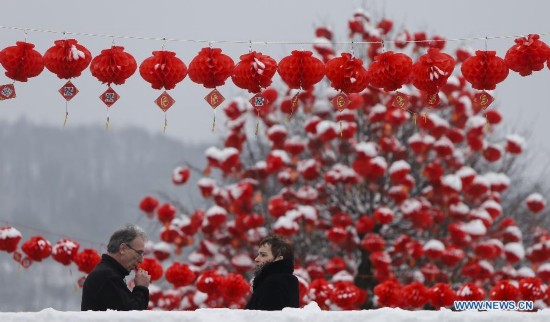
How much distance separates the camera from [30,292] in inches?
1838

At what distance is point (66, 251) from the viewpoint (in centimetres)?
1324

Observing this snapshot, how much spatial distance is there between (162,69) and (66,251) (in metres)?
4.80

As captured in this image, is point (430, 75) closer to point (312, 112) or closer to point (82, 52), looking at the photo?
point (82, 52)

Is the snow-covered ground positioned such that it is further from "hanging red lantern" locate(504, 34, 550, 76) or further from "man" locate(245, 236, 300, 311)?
"hanging red lantern" locate(504, 34, 550, 76)

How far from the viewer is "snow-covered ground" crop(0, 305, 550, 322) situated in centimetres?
472

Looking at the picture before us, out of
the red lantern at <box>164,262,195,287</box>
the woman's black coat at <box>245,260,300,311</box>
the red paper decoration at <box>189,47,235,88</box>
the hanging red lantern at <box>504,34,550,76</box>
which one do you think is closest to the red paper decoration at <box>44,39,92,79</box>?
the red paper decoration at <box>189,47,235,88</box>

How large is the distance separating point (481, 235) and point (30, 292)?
3464 cm

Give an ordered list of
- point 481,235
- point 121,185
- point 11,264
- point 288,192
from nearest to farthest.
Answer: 1. point 481,235
2. point 288,192
3. point 11,264
4. point 121,185

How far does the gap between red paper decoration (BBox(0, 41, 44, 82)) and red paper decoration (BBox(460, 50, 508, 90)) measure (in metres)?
3.98

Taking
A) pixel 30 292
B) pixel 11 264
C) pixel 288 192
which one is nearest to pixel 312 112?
pixel 288 192

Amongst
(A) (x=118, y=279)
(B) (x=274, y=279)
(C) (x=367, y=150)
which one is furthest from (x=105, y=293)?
(C) (x=367, y=150)

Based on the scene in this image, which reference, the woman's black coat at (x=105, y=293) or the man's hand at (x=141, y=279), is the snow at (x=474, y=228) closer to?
the man's hand at (x=141, y=279)

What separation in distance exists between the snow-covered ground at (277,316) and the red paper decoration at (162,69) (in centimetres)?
474

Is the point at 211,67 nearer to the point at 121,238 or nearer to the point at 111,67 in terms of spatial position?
the point at 111,67
